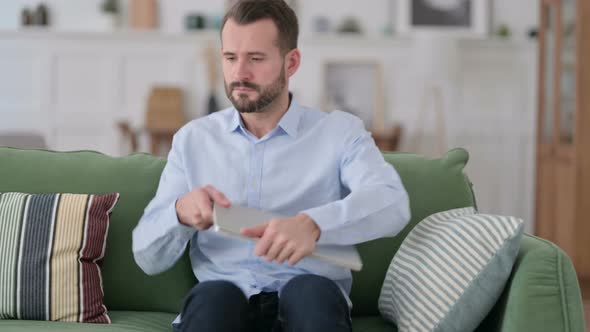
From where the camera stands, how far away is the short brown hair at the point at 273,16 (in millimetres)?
1771

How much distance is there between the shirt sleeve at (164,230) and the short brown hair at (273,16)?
35 centimetres

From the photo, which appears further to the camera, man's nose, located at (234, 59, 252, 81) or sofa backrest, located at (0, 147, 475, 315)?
sofa backrest, located at (0, 147, 475, 315)

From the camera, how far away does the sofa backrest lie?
197cm

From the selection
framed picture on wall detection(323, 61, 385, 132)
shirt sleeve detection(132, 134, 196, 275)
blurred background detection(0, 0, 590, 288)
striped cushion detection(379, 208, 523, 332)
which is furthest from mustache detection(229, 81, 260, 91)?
framed picture on wall detection(323, 61, 385, 132)

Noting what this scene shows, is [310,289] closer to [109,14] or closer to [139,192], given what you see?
[139,192]

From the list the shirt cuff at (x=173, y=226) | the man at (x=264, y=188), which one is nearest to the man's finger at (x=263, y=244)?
the man at (x=264, y=188)

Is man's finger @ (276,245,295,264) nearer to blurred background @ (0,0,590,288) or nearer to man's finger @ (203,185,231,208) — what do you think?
man's finger @ (203,185,231,208)

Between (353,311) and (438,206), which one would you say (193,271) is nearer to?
(353,311)

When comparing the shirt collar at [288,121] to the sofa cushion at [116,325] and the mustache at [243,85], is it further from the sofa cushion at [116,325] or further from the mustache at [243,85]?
the sofa cushion at [116,325]

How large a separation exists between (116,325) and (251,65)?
690mm

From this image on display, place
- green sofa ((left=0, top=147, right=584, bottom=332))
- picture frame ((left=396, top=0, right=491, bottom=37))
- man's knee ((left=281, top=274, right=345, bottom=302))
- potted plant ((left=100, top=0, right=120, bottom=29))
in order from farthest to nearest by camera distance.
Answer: picture frame ((left=396, top=0, right=491, bottom=37)) → potted plant ((left=100, top=0, right=120, bottom=29)) → green sofa ((left=0, top=147, right=584, bottom=332)) → man's knee ((left=281, top=274, right=345, bottom=302))

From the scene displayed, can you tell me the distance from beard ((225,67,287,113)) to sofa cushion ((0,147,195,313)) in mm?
412

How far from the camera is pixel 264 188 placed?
180cm

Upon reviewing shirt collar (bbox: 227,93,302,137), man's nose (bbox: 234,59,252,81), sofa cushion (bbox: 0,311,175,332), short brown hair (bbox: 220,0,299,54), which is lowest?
sofa cushion (bbox: 0,311,175,332)
